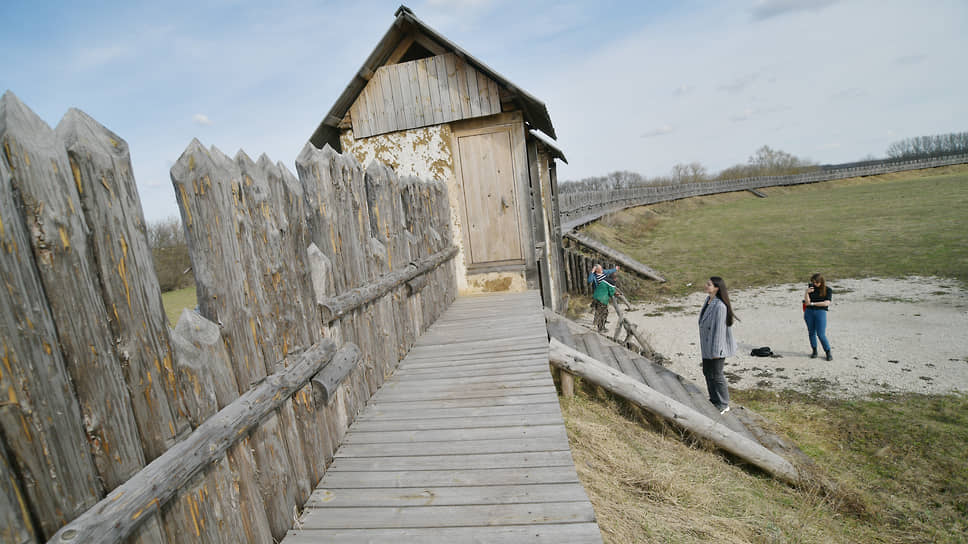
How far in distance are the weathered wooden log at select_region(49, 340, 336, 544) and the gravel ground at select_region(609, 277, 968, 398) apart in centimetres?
998

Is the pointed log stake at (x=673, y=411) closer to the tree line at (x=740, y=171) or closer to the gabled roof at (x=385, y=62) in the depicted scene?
the gabled roof at (x=385, y=62)

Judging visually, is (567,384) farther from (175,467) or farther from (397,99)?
(397,99)

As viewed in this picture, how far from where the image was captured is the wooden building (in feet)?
25.7

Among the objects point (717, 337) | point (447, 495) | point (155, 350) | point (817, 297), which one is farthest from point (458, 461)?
point (817, 297)

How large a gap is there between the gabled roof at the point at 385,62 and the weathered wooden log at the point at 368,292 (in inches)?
129

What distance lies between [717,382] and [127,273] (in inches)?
305

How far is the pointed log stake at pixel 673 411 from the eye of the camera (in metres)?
6.10

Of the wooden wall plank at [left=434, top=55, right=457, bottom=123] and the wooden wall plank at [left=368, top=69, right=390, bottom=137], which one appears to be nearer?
the wooden wall plank at [left=434, top=55, right=457, bottom=123]

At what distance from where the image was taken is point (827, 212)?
35.0 m

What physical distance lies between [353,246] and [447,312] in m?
3.46

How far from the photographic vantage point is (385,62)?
8.28 m

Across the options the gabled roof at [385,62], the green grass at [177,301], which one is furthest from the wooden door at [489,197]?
the green grass at [177,301]

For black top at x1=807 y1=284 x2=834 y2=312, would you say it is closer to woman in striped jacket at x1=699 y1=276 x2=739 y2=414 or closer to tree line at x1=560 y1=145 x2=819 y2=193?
woman in striped jacket at x1=699 y1=276 x2=739 y2=414

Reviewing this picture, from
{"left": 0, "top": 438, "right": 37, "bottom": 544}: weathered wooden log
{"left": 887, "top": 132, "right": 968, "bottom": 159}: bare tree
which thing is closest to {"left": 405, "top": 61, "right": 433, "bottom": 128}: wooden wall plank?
{"left": 0, "top": 438, "right": 37, "bottom": 544}: weathered wooden log
